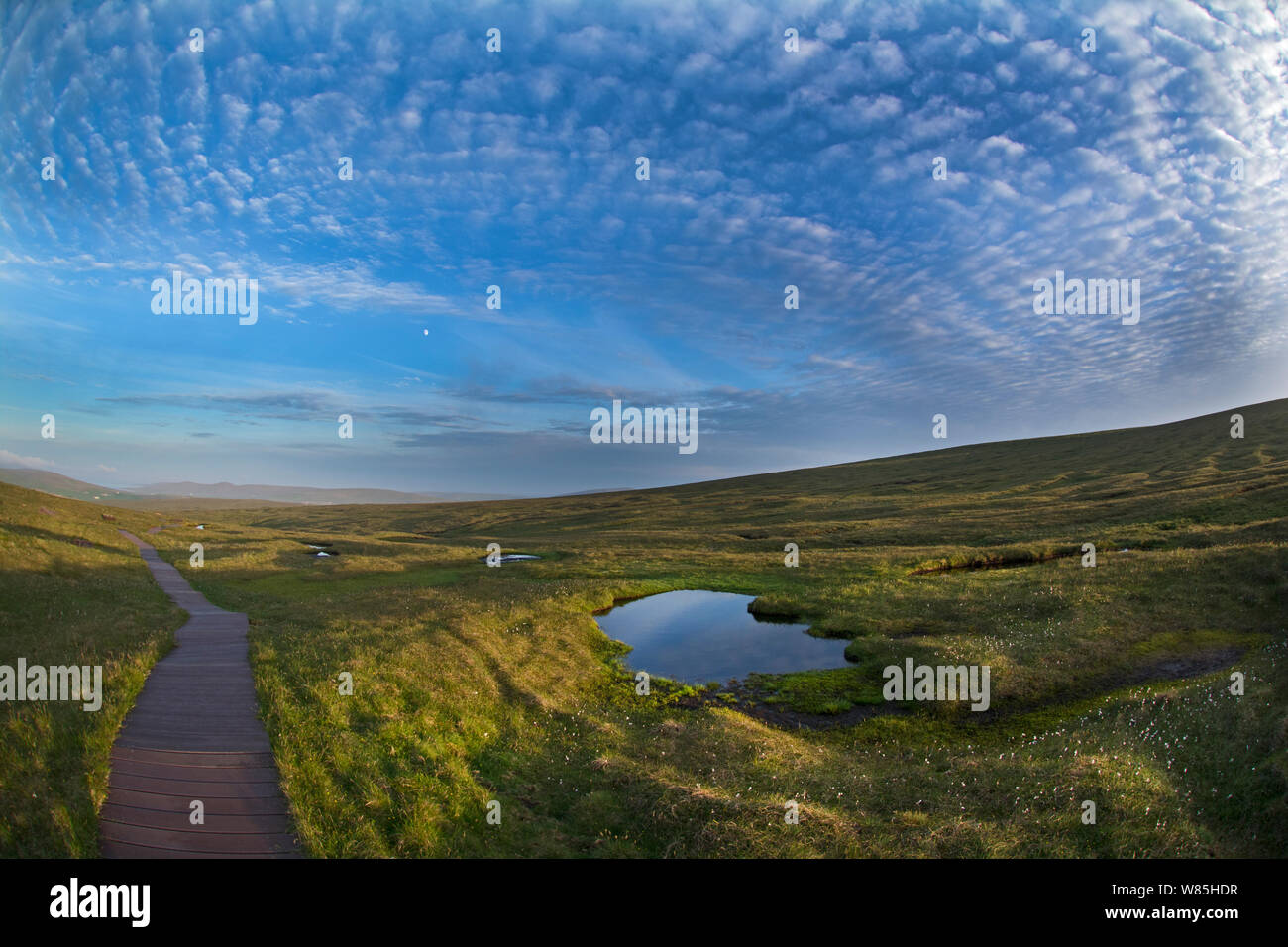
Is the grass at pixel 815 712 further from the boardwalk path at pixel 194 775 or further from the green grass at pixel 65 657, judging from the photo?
the green grass at pixel 65 657

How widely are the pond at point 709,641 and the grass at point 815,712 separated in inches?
71.8

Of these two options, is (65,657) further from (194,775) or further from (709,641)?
(709,641)

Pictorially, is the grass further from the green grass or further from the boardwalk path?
the green grass

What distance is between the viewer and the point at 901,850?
1101 cm

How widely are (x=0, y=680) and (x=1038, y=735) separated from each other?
33.6 meters

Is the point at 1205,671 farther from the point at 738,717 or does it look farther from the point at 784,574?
the point at 784,574

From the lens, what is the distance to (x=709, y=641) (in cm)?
3419

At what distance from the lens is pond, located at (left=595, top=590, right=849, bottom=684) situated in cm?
2916

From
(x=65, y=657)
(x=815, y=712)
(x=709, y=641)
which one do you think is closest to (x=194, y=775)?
(x=65, y=657)

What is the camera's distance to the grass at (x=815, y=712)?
11875 millimetres

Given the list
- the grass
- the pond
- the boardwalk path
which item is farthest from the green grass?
the pond

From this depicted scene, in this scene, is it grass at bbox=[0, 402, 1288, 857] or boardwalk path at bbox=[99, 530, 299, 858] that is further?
grass at bbox=[0, 402, 1288, 857]

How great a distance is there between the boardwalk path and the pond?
59.2 feet

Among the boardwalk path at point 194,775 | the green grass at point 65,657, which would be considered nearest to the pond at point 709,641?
the boardwalk path at point 194,775
